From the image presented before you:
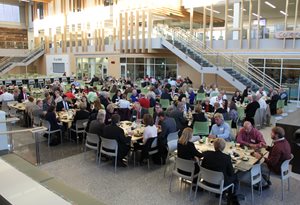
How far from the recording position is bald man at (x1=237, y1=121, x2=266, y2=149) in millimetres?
6109

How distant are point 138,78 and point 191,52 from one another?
743 centimetres

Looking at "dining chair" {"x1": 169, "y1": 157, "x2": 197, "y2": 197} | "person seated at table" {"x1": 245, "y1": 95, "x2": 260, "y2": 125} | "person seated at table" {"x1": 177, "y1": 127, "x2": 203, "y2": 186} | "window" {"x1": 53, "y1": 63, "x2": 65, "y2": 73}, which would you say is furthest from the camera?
"window" {"x1": 53, "y1": 63, "x2": 65, "y2": 73}

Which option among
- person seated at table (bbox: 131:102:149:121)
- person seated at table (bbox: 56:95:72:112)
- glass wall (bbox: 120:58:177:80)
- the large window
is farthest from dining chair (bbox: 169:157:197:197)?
the large window

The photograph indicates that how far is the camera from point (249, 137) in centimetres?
622

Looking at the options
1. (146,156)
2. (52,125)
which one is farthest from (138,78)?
(146,156)

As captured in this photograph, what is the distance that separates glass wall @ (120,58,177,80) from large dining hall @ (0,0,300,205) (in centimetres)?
9

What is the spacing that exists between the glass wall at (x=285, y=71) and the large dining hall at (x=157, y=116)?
0.20 ft

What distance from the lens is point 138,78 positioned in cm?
2516

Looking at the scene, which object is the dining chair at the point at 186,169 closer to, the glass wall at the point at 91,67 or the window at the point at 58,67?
the glass wall at the point at 91,67

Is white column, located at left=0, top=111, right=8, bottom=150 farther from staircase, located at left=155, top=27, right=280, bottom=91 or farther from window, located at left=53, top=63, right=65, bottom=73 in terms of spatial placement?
window, located at left=53, top=63, right=65, bottom=73

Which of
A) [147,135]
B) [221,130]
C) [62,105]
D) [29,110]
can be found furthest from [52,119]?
[221,130]

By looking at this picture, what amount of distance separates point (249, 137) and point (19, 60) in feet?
101

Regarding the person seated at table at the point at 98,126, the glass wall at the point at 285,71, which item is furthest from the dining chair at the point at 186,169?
the glass wall at the point at 285,71

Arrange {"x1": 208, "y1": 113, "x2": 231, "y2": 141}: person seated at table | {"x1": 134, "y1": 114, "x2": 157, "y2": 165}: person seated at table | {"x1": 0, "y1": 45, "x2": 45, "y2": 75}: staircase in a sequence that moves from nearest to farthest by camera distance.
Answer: {"x1": 134, "y1": 114, "x2": 157, "y2": 165}: person seated at table < {"x1": 208, "y1": 113, "x2": 231, "y2": 141}: person seated at table < {"x1": 0, "y1": 45, "x2": 45, "y2": 75}: staircase
